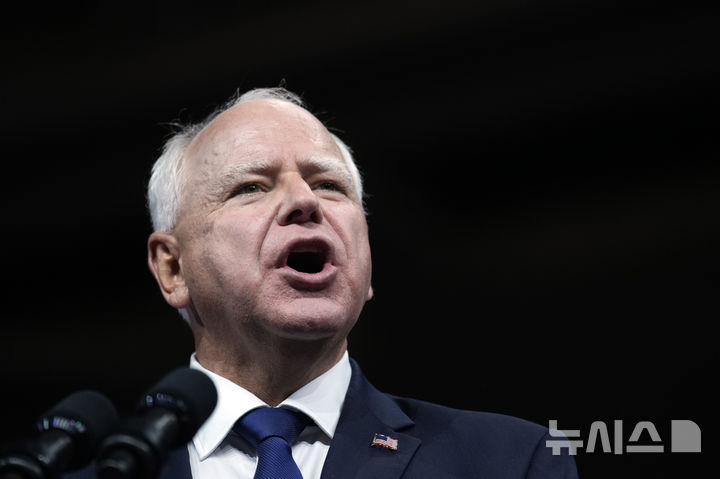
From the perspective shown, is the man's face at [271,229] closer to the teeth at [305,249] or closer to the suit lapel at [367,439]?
the teeth at [305,249]

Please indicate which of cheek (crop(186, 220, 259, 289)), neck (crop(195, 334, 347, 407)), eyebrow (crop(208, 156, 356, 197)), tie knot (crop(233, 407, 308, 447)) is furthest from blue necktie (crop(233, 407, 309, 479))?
eyebrow (crop(208, 156, 356, 197))

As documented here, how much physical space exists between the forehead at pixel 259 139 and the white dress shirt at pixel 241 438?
562mm

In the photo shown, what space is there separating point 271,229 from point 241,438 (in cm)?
48

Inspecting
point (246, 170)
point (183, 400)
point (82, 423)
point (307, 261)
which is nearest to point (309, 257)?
point (307, 261)

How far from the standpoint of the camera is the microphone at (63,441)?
1.17 m

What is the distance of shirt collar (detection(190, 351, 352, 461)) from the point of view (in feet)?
6.44

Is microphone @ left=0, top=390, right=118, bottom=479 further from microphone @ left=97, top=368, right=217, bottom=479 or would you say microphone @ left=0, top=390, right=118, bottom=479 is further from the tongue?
the tongue

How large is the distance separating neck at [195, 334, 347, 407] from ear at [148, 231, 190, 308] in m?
0.19

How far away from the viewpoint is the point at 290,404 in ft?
6.57

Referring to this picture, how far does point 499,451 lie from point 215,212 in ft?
2.90

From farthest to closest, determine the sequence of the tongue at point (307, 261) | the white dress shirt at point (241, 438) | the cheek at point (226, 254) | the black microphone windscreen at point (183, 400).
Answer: the tongue at point (307, 261) < the cheek at point (226, 254) < the white dress shirt at point (241, 438) < the black microphone windscreen at point (183, 400)

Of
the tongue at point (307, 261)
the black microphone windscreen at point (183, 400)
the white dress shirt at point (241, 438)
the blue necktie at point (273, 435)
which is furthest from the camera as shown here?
the tongue at point (307, 261)

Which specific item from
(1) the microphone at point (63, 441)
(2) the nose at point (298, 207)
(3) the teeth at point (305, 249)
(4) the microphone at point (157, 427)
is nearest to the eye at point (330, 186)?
(2) the nose at point (298, 207)

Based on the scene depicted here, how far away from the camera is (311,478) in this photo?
1900 millimetres
